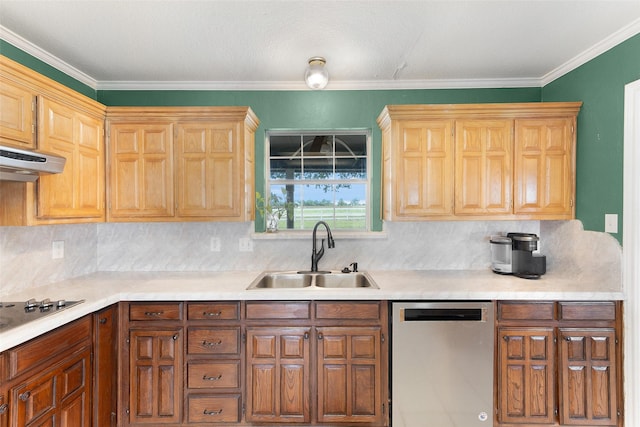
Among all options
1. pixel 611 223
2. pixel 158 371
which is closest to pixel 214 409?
pixel 158 371

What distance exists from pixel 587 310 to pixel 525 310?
0.38m

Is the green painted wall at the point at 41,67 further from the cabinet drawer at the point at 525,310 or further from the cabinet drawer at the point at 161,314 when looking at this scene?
the cabinet drawer at the point at 525,310

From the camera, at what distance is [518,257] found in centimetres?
262

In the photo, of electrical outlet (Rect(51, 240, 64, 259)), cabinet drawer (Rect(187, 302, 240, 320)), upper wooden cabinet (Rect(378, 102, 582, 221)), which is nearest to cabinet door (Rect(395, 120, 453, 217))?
upper wooden cabinet (Rect(378, 102, 582, 221))

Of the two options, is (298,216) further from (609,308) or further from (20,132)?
(609,308)

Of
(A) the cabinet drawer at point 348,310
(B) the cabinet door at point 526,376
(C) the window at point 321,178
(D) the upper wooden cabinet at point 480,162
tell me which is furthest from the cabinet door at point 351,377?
(C) the window at point 321,178

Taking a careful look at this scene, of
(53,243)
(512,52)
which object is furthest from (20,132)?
(512,52)

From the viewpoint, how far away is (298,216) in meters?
3.08

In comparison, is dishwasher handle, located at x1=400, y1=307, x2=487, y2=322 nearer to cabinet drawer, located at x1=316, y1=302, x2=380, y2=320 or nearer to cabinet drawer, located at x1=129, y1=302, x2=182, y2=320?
cabinet drawer, located at x1=316, y1=302, x2=380, y2=320

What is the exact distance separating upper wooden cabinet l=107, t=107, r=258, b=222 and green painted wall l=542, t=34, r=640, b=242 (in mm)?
2485

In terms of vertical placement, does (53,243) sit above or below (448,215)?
below

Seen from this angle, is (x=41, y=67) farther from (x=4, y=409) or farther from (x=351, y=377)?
(x=351, y=377)

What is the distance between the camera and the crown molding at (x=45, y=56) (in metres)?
2.10

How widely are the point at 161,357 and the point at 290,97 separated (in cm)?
222
